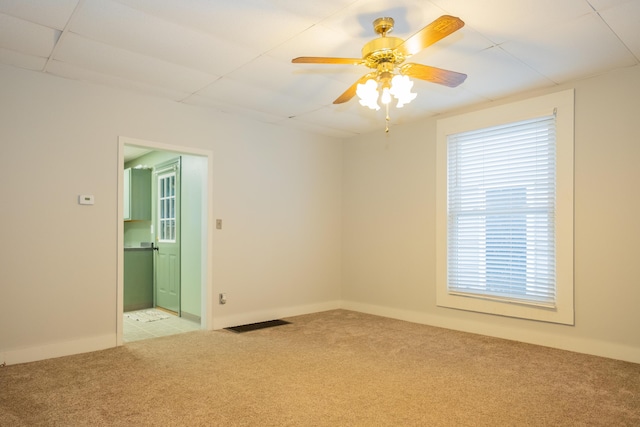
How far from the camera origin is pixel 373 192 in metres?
5.54

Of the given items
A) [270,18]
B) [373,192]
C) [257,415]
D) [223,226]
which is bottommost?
[257,415]

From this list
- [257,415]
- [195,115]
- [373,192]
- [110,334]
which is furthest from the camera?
[373,192]

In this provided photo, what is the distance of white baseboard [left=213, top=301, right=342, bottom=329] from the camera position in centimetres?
459

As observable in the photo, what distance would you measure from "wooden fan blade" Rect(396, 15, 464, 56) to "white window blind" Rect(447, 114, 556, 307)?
2.25m

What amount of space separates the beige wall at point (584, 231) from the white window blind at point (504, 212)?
0.24 m

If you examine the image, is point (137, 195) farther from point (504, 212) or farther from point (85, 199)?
point (504, 212)

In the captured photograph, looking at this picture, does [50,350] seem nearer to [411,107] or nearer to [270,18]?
[270,18]

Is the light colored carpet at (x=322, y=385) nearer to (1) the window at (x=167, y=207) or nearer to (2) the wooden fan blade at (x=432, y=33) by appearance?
(1) the window at (x=167, y=207)

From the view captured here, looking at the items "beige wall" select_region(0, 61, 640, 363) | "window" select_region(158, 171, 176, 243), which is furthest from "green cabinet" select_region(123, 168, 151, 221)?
"beige wall" select_region(0, 61, 640, 363)

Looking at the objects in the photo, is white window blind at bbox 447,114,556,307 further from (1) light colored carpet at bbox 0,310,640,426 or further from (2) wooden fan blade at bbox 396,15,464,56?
(2) wooden fan blade at bbox 396,15,464,56

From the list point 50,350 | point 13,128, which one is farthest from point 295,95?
point 50,350

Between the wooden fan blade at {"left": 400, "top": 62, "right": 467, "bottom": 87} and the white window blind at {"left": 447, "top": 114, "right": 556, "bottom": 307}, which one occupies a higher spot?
the wooden fan blade at {"left": 400, "top": 62, "right": 467, "bottom": 87}

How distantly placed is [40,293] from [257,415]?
233cm

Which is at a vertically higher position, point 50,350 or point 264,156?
point 264,156
